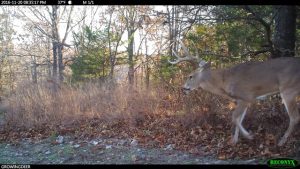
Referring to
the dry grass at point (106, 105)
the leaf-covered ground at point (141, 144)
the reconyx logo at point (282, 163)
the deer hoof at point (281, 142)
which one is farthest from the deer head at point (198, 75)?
the reconyx logo at point (282, 163)

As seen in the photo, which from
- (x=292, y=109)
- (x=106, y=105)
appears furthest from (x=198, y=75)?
(x=106, y=105)

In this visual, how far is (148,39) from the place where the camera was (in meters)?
24.9

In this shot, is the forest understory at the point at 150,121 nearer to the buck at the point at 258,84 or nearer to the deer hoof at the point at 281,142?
the deer hoof at the point at 281,142

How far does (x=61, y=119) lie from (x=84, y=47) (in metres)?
7.94

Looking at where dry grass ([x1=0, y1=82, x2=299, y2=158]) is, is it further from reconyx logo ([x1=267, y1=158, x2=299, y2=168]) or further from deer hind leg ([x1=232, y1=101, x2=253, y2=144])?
reconyx logo ([x1=267, y1=158, x2=299, y2=168])

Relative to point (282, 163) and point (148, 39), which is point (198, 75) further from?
point (148, 39)

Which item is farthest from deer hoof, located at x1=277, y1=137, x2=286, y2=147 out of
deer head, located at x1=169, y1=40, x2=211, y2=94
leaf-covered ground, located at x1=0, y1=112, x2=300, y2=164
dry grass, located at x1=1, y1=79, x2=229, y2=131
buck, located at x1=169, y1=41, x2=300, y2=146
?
deer head, located at x1=169, y1=40, x2=211, y2=94

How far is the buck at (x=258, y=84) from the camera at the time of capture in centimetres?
804

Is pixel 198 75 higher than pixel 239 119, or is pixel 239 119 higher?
pixel 198 75

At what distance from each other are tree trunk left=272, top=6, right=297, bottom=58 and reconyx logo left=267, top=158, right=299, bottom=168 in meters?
3.36

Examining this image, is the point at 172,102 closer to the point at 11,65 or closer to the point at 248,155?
the point at 248,155

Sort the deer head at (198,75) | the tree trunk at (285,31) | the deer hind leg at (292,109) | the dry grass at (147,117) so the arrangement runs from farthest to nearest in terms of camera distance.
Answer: the deer head at (198,75), the tree trunk at (285,31), the dry grass at (147,117), the deer hind leg at (292,109)

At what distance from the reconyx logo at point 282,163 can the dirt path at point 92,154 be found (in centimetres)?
26

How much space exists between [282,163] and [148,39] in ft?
61.2
